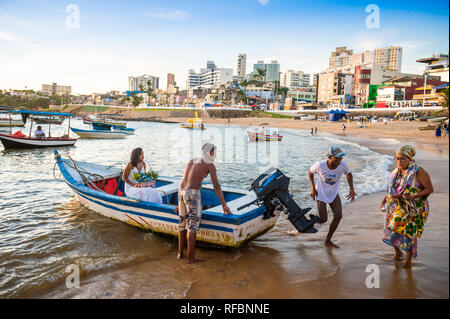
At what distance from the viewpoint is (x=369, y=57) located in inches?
6535

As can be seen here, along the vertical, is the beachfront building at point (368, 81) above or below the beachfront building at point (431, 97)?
above

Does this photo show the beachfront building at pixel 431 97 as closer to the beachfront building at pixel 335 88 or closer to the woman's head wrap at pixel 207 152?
the beachfront building at pixel 335 88

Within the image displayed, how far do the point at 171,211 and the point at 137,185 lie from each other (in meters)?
1.34

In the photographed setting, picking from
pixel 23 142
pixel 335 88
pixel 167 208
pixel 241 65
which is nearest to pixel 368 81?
pixel 335 88

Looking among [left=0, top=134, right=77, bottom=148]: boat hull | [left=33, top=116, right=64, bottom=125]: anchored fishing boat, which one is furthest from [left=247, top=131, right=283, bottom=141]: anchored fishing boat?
[left=33, top=116, right=64, bottom=125]: anchored fishing boat

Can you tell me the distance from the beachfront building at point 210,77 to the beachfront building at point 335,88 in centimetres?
5906

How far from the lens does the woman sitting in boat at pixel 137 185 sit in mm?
6922

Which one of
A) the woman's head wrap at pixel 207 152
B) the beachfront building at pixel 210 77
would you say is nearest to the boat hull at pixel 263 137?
→ the woman's head wrap at pixel 207 152

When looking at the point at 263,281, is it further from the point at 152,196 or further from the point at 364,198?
the point at 364,198

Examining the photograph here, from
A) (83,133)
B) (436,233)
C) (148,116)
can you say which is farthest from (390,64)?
(436,233)

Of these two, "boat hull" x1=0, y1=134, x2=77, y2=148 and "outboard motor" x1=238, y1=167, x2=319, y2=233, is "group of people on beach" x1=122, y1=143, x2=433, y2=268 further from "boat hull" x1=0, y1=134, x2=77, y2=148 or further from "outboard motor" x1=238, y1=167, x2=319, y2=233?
"boat hull" x1=0, y1=134, x2=77, y2=148

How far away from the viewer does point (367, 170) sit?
16094mm
